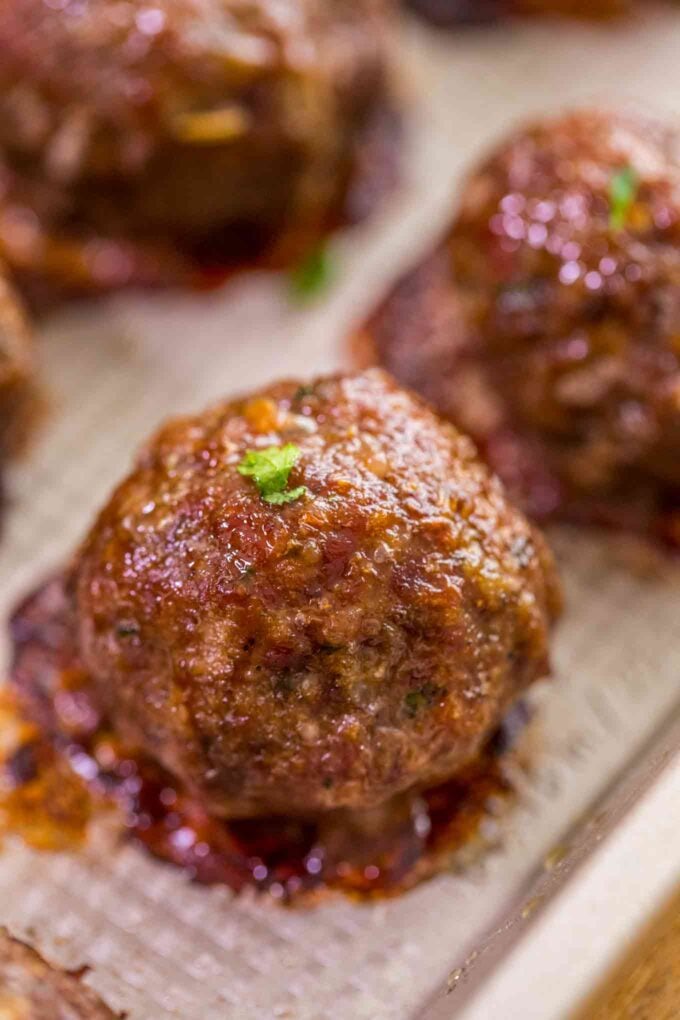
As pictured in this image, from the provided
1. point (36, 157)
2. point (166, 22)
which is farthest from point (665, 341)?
point (36, 157)

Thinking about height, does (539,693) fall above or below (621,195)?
below

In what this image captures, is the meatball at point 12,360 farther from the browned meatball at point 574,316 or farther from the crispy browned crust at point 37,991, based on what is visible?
the crispy browned crust at point 37,991

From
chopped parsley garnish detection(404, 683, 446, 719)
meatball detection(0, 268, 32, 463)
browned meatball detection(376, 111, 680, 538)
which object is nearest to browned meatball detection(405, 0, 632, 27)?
browned meatball detection(376, 111, 680, 538)

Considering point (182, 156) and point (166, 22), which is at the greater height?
point (166, 22)

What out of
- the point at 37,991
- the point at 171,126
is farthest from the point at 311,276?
the point at 37,991

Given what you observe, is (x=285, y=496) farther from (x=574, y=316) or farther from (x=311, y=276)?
(x=311, y=276)

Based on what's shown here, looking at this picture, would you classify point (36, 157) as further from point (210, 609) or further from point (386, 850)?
point (386, 850)
